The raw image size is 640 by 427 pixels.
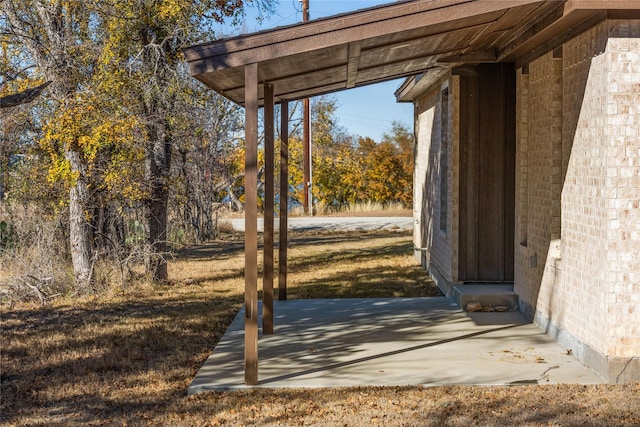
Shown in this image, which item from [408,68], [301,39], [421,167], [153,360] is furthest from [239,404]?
[421,167]

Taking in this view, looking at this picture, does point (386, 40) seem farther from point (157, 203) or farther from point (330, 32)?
point (157, 203)

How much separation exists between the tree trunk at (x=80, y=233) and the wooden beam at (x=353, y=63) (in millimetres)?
4813

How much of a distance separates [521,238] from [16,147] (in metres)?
8.14

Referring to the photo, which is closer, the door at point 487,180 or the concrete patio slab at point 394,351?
the concrete patio slab at point 394,351

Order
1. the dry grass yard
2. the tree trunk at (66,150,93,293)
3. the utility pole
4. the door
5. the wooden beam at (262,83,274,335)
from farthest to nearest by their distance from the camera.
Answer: the utility pole < the tree trunk at (66,150,93,293) < the door < the wooden beam at (262,83,274,335) < the dry grass yard

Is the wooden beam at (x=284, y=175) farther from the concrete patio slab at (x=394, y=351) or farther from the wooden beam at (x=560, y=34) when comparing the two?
the wooden beam at (x=560, y=34)

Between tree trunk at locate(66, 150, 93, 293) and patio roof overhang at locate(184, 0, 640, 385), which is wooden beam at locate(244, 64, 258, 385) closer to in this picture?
patio roof overhang at locate(184, 0, 640, 385)

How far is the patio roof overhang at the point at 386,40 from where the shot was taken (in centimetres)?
643

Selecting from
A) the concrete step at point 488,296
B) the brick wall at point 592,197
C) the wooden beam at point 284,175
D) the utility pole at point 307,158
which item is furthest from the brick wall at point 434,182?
the utility pole at point 307,158

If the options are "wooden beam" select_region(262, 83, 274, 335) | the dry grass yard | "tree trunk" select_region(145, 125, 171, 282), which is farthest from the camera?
"tree trunk" select_region(145, 125, 171, 282)

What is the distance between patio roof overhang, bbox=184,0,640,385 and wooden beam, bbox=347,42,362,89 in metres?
0.01

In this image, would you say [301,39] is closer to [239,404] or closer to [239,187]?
[239,404]

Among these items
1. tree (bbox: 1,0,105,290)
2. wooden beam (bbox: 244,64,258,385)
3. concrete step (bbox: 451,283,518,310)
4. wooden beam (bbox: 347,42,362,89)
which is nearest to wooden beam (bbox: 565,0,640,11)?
wooden beam (bbox: 347,42,362,89)

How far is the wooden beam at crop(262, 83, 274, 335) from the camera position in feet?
25.7
